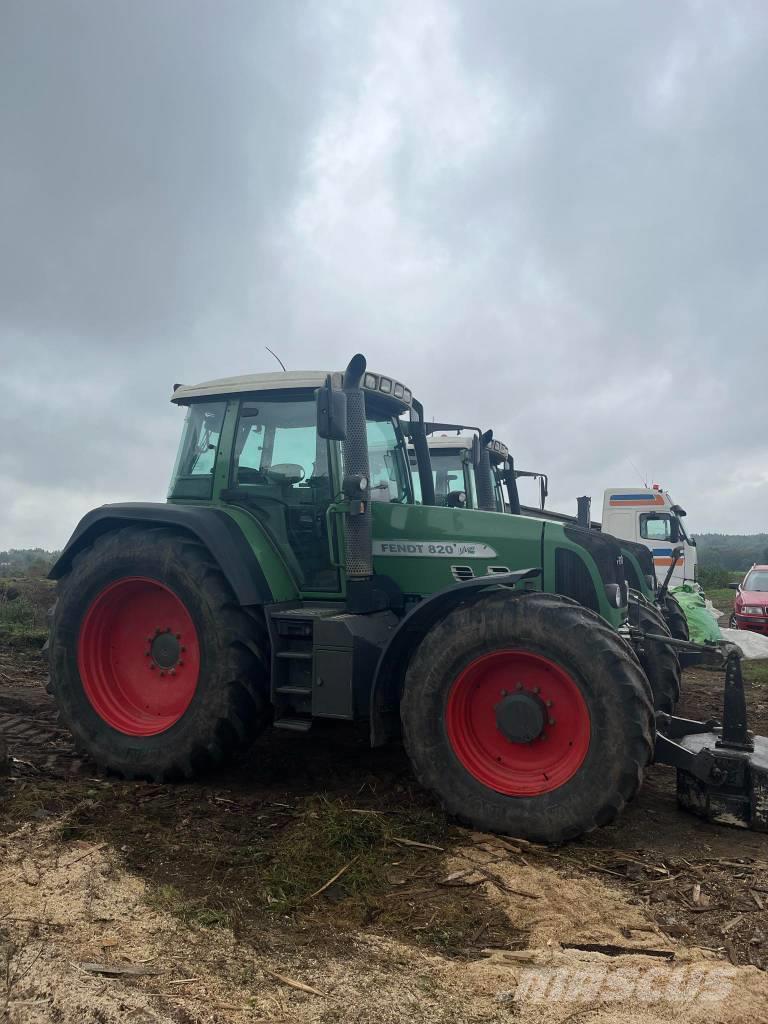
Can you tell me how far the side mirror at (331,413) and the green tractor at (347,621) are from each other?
1cm

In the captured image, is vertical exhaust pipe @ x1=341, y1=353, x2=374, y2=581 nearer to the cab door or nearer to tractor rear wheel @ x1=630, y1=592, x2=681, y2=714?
the cab door

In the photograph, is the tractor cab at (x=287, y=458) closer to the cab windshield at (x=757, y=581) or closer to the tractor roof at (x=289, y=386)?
the tractor roof at (x=289, y=386)

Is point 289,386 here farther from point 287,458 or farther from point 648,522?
point 648,522

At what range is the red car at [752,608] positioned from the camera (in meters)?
13.6

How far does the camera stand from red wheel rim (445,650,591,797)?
4270 millimetres

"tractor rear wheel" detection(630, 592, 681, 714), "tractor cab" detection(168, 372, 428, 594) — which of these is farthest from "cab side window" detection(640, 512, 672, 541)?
"tractor cab" detection(168, 372, 428, 594)

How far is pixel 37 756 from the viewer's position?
5730mm

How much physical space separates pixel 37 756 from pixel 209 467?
96.2 inches

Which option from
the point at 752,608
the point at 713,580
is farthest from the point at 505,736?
the point at 713,580

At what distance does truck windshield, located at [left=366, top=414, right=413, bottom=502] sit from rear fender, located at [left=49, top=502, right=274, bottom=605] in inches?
40.1

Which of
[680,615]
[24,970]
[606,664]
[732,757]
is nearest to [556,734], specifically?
[606,664]

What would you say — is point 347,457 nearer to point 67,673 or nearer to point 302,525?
point 302,525

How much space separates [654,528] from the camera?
17.3 meters

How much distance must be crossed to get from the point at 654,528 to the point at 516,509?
28.4 ft
